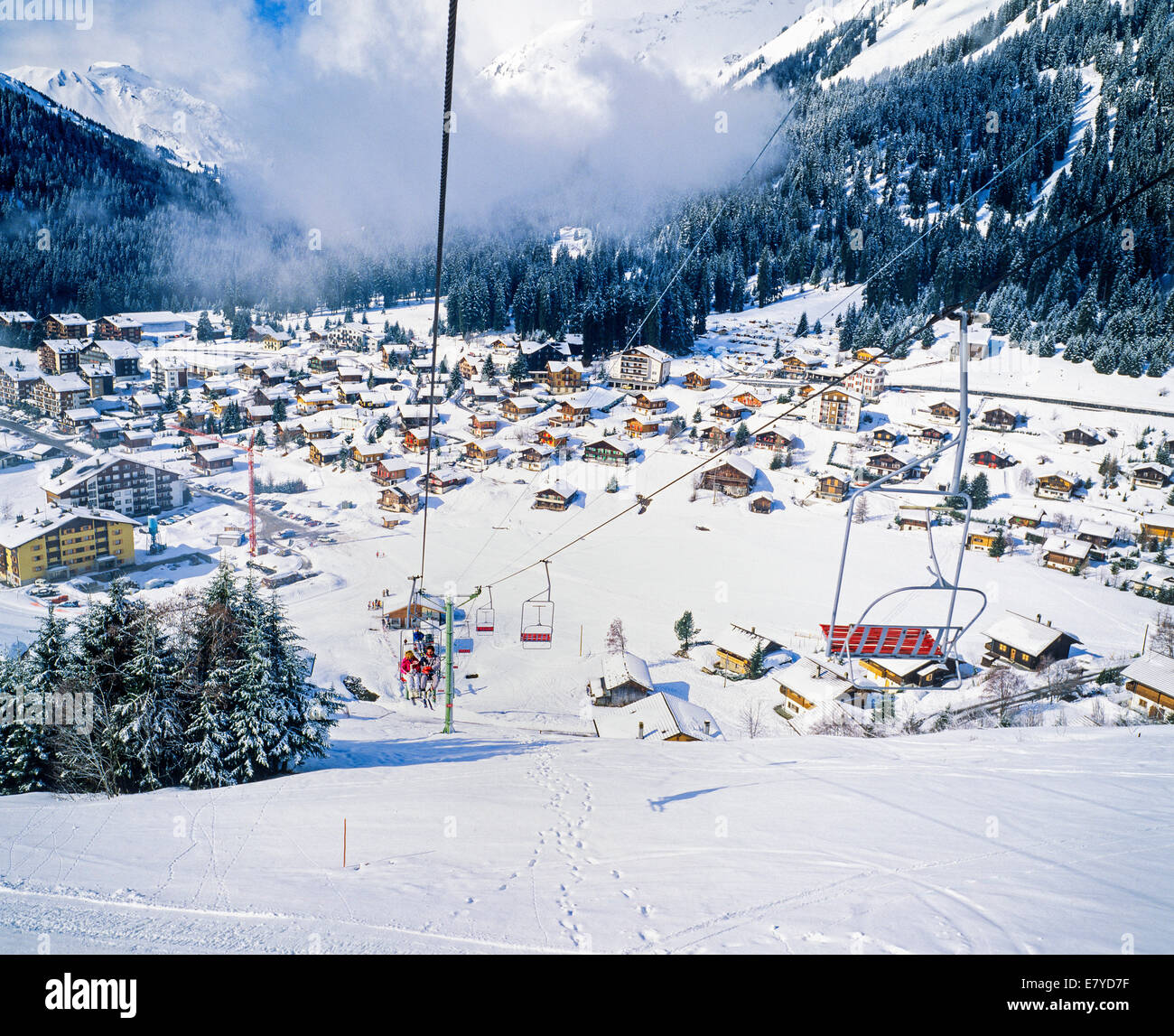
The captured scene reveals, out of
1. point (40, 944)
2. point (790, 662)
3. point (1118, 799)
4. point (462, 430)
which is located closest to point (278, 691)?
point (40, 944)

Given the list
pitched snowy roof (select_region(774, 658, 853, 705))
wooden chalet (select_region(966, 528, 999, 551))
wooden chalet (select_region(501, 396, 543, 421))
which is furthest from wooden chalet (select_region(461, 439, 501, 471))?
pitched snowy roof (select_region(774, 658, 853, 705))

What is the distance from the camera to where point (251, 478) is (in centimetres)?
3031

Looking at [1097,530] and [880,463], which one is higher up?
[880,463]

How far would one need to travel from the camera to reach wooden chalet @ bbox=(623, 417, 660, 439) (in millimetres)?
39500

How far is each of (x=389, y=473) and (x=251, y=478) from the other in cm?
597

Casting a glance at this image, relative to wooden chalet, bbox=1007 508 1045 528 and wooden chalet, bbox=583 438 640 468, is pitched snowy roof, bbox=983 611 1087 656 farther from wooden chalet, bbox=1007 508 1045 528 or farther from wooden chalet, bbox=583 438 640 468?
wooden chalet, bbox=583 438 640 468

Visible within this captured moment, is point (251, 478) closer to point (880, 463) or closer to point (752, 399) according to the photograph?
point (752, 399)

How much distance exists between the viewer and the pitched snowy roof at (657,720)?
1323cm

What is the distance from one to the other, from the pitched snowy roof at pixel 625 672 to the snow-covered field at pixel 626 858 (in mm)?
7058

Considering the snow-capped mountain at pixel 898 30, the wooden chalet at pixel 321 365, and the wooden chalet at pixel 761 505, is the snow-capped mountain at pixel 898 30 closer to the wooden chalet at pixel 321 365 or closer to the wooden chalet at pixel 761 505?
the wooden chalet at pixel 321 365

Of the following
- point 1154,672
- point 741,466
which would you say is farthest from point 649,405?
point 1154,672

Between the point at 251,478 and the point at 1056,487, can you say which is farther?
the point at 251,478

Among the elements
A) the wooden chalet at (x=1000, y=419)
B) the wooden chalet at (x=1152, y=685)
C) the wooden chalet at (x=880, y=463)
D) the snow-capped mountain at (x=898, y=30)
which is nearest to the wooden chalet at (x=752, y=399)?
the wooden chalet at (x=880, y=463)
